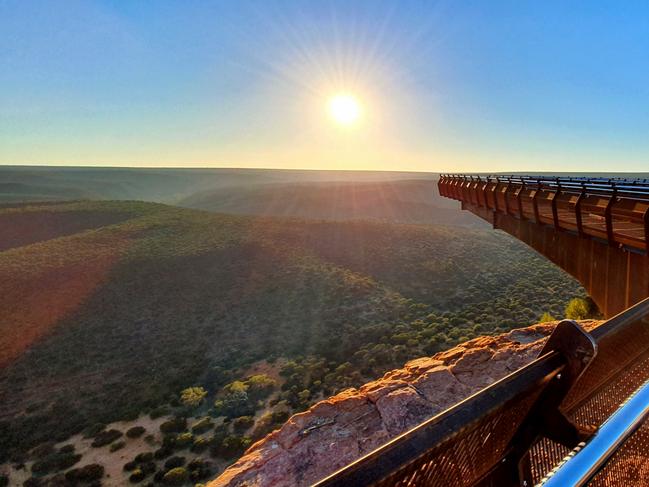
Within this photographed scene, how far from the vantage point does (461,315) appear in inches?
1486

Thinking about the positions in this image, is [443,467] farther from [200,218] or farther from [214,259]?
[200,218]

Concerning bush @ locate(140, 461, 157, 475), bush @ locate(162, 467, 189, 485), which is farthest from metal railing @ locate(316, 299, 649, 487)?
bush @ locate(140, 461, 157, 475)

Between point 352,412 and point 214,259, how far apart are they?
56967 mm

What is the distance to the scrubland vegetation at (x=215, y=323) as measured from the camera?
24.4m

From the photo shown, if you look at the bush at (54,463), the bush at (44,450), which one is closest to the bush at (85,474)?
the bush at (54,463)

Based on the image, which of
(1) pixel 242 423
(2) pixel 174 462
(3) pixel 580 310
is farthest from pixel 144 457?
(3) pixel 580 310

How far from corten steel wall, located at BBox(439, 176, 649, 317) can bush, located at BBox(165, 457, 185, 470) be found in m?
22.1

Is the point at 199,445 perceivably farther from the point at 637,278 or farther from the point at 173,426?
the point at 637,278

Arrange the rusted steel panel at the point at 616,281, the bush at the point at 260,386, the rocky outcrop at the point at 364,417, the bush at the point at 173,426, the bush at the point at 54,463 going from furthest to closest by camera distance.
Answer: the bush at the point at 260,386 < the bush at the point at 173,426 < the bush at the point at 54,463 < the rusted steel panel at the point at 616,281 < the rocky outcrop at the point at 364,417

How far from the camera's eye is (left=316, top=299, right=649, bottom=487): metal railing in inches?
58.7

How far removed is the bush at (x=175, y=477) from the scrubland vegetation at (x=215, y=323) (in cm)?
5

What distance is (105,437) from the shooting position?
23156mm

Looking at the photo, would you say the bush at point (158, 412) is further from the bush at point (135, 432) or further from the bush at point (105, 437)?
the bush at point (105, 437)

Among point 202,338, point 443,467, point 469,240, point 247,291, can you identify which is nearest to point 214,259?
point 247,291
